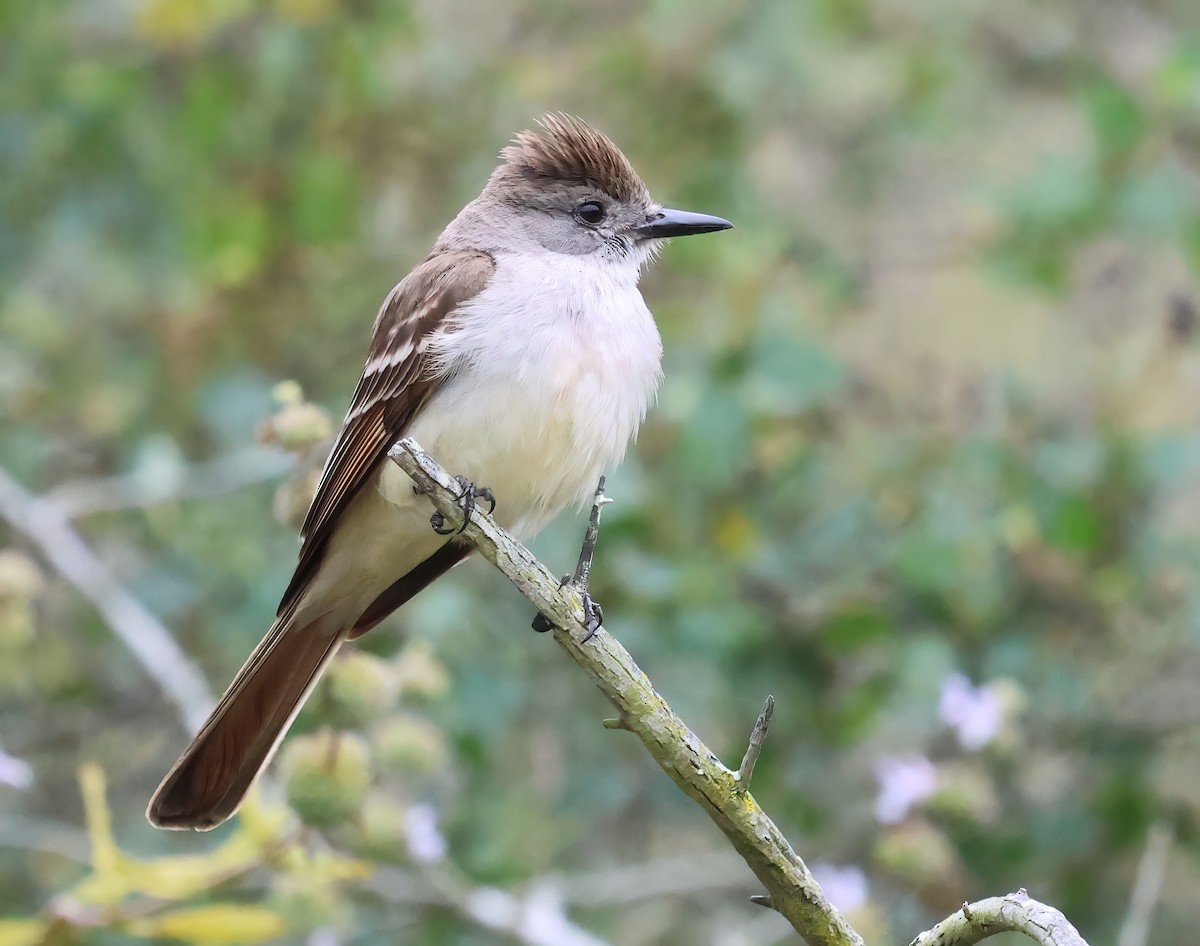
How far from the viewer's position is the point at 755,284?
4.95 m

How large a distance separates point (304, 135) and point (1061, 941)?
13.7ft

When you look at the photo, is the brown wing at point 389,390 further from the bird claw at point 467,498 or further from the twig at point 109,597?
the twig at point 109,597

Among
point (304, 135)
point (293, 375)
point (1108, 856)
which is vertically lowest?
point (1108, 856)

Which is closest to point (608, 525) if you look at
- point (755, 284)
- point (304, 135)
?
point (755, 284)

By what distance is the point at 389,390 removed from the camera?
3541 mm

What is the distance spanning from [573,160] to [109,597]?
1.62 meters

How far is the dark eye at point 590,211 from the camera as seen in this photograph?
395 cm

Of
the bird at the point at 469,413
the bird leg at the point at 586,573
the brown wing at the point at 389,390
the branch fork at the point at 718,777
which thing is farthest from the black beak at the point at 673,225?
the branch fork at the point at 718,777

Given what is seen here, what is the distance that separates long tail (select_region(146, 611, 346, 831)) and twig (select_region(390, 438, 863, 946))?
0.98m

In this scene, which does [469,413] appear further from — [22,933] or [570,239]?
[22,933]

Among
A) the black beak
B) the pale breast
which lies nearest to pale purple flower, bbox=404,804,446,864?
the pale breast

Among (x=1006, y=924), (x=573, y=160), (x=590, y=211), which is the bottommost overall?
(x=1006, y=924)

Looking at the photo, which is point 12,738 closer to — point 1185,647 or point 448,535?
point 448,535

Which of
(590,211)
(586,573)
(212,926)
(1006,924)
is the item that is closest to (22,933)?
(212,926)
